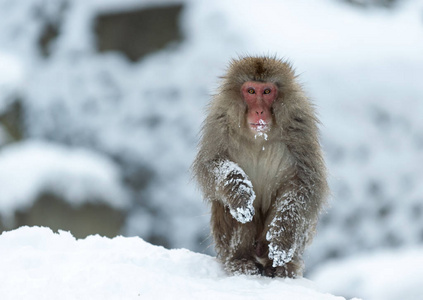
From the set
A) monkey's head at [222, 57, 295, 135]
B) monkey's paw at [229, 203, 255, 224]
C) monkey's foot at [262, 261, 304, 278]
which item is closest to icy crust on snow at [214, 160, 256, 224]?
monkey's paw at [229, 203, 255, 224]

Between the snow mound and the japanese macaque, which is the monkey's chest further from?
the snow mound

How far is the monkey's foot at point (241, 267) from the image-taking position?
3740 mm

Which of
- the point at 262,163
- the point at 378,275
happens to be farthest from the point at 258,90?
the point at 378,275

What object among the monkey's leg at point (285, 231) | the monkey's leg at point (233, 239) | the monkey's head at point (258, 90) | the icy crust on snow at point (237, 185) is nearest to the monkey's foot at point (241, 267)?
the monkey's leg at point (233, 239)

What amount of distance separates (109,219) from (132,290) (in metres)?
5.64

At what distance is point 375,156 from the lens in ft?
29.7

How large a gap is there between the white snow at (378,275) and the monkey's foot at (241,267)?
353cm

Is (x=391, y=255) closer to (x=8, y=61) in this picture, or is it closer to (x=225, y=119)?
(x=225, y=119)

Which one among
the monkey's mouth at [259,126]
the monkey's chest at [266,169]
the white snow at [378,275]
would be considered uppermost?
the white snow at [378,275]

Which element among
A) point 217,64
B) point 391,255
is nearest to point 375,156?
point 391,255

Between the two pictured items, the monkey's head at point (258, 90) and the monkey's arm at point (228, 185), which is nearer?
the monkey's arm at point (228, 185)

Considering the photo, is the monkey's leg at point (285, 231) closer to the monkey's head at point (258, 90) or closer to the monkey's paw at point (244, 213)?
the monkey's paw at point (244, 213)

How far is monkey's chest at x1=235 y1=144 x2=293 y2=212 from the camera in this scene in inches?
154

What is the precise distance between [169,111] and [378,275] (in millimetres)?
3392
